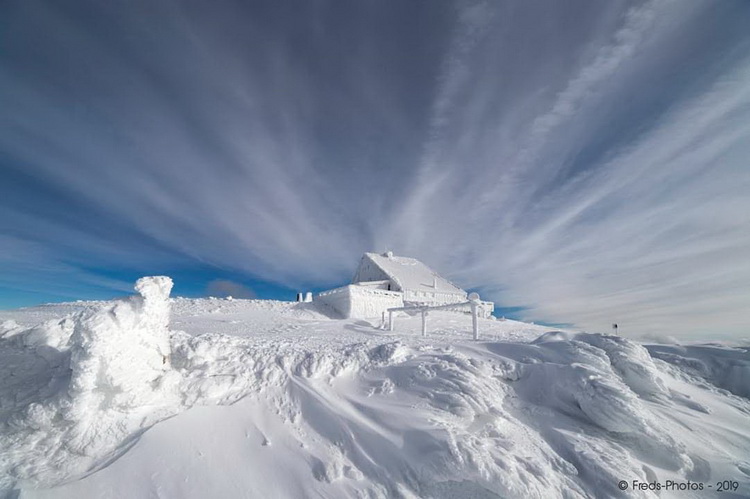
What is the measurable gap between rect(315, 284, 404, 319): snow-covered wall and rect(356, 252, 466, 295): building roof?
11.8 feet

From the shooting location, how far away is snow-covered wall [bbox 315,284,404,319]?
22328 millimetres

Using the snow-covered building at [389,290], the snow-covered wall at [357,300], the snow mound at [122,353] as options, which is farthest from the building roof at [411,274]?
the snow mound at [122,353]

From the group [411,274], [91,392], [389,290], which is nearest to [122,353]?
[91,392]

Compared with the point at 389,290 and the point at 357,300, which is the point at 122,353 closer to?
the point at 357,300

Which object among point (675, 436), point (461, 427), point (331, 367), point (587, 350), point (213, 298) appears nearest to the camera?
point (461, 427)

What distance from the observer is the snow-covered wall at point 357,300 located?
22.3 meters

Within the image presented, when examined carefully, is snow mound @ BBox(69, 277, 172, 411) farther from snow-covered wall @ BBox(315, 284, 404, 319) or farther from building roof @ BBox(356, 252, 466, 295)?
building roof @ BBox(356, 252, 466, 295)

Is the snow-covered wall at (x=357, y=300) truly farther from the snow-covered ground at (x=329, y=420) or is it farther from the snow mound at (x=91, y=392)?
the snow mound at (x=91, y=392)

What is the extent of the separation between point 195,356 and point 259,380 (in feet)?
4.91

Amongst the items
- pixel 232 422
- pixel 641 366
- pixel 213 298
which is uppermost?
pixel 213 298

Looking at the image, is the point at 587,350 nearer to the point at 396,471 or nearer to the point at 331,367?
the point at 396,471

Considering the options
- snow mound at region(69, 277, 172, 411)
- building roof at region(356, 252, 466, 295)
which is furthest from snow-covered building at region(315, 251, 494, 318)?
snow mound at region(69, 277, 172, 411)

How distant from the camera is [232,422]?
5258 millimetres

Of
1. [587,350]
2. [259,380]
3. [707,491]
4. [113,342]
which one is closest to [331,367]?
[259,380]
